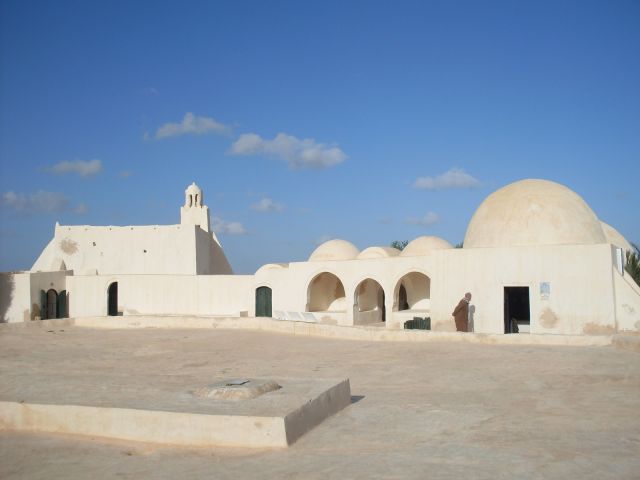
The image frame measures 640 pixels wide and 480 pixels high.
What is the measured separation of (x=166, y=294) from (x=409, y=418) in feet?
82.2

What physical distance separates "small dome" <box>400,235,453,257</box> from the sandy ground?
14.3 metres

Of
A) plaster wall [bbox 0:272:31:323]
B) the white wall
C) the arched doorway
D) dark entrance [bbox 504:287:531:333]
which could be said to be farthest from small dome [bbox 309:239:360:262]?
plaster wall [bbox 0:272:31:323]

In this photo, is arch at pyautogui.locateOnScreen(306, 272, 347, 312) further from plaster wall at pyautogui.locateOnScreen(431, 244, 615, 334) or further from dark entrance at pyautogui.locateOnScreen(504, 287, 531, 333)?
plaster wall at pyautogui.locateOnScreen(431, 244, 615, 334)

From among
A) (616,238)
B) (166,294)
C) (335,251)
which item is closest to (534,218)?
(616,238)

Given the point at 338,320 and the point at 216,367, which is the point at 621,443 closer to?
the point at 216,367

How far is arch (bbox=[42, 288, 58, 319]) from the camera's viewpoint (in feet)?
97.3

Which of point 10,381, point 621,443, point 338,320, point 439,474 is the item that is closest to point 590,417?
point 621,443

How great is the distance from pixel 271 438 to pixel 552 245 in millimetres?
13515

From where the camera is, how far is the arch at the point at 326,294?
85.6 feet

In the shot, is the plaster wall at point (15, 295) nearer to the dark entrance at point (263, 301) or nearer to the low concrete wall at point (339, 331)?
the dark entrance at point (263, 301)

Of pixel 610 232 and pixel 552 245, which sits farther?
pixel 610 232

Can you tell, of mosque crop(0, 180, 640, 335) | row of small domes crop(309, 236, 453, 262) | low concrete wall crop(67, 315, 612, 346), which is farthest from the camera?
row of small domes crop(309, 236, 453, 262)

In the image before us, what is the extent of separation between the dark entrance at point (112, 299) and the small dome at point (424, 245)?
581 inches

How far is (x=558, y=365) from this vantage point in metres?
8.45
